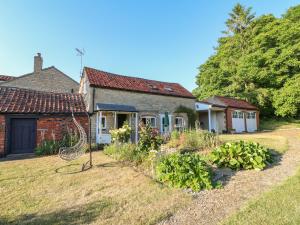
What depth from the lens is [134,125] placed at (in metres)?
15.7

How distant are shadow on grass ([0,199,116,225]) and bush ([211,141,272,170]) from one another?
4.30 metres

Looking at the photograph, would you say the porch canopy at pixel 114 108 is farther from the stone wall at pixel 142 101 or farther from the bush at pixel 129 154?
the bush at pixel 129 154

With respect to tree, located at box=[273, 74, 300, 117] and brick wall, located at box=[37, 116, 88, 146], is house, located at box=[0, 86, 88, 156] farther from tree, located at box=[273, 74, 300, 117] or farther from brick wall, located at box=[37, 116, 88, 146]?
tree, located at box=[273, 74, 300, 117]

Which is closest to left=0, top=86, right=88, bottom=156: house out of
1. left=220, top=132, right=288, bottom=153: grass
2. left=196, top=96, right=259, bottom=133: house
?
left=220, top=132, right=288, bottom=153: grass

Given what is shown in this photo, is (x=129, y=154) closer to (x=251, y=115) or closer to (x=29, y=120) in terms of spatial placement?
(x=29, y=120)

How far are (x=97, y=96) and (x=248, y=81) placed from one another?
23654 millimetres

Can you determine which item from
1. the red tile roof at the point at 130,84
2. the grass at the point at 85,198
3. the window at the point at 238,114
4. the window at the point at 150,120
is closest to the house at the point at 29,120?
the red tile roof at the point at 130,84

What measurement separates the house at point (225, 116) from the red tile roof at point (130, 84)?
9.93ft

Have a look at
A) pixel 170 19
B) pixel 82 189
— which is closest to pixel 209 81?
pixel 170 19

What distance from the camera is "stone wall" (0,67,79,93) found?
65.7ft

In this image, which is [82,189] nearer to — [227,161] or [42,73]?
[227,161]

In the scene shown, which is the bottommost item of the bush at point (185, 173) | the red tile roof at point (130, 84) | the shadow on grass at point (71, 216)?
the shadow on grass at point (71, 216)

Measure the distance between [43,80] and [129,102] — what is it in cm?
1206

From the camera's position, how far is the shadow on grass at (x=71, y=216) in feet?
11.0
